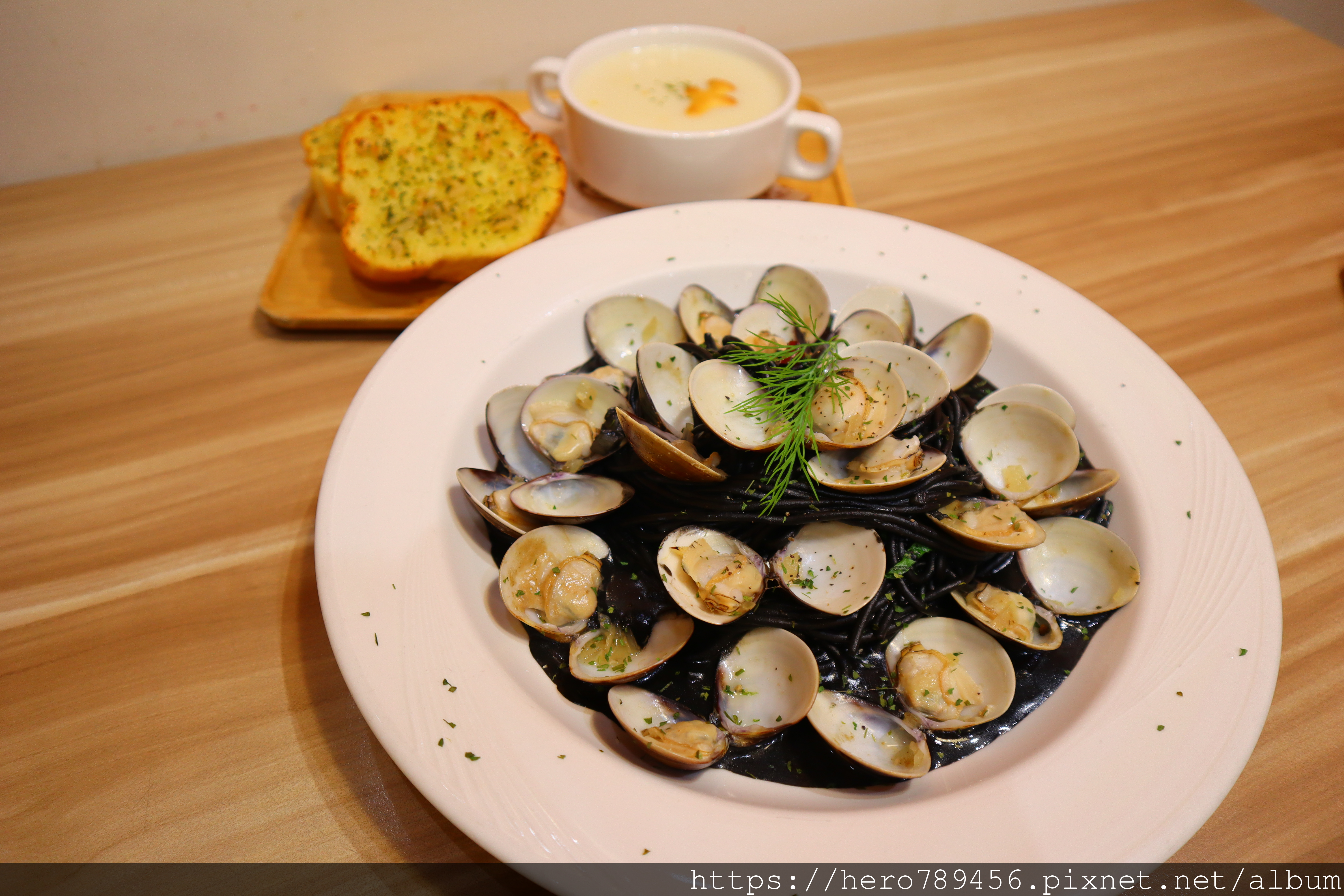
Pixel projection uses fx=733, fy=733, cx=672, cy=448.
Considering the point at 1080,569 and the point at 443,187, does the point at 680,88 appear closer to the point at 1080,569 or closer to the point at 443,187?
the point at 443,187

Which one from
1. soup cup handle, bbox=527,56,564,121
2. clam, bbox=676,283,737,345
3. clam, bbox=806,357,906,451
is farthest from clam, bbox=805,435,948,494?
soup cup handle, bbox=527,56,564,121

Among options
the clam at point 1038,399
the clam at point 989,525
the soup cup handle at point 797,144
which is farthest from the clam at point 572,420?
the soup cup handle at point 797,144

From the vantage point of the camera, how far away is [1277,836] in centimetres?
155

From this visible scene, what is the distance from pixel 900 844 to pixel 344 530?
1209mm

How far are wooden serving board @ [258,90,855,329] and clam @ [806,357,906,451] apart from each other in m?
1.13

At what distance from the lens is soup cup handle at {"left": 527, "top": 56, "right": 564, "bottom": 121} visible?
2750 mm

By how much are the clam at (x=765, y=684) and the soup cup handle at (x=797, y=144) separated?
183 centimetres

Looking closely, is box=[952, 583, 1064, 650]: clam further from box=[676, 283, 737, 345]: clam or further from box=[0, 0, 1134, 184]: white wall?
box=[0, 0, 1134, 184]: white wall

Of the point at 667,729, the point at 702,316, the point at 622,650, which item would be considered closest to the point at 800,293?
the point at 702,316

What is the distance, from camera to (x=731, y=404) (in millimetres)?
1801

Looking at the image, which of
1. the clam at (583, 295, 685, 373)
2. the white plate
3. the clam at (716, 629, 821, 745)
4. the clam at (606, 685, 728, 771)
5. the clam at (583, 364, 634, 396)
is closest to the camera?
the white plate

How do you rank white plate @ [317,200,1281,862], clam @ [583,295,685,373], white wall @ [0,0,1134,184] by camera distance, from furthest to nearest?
white wall @ [0,0,1134,184] → clam @ [583,295,685,373] → white plate @ [317,200,1281,862]

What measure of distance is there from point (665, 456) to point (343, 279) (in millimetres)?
1579

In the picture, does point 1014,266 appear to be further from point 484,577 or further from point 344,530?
point 344,530
